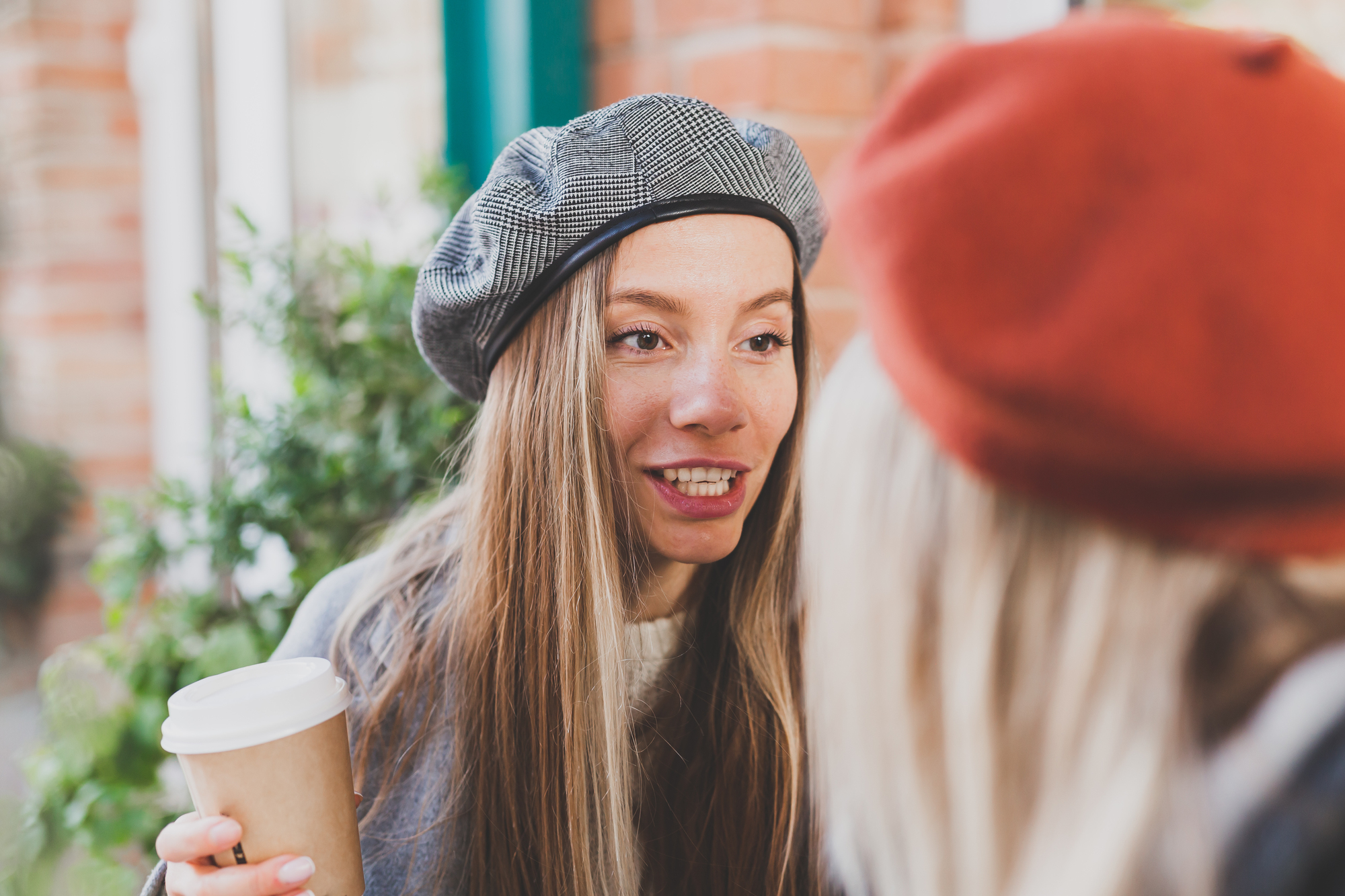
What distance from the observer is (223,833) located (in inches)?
29.0

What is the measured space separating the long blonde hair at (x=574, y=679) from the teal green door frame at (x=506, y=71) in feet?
2.28

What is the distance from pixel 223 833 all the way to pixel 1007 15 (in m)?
1.46

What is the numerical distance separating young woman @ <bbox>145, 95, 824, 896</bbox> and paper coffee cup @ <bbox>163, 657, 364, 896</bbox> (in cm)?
24

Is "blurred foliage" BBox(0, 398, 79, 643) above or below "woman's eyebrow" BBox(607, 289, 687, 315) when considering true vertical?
below

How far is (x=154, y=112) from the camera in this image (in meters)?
2.05

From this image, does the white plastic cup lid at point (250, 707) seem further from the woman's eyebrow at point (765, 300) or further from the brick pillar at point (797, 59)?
the brick pillar at point (797, 59)

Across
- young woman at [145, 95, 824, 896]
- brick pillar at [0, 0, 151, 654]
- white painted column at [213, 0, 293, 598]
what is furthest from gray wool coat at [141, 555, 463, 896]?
brick pillar at [0, 0, 151, 654]

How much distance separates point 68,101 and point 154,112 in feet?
0.49

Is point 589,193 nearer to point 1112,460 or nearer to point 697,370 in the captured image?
point 697,370

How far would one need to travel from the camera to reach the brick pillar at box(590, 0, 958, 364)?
1.39 meters

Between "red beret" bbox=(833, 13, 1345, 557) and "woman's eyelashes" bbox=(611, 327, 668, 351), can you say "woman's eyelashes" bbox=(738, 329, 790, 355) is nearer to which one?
"woman's eyelashes" bbox=(611, 327, 668, 351)

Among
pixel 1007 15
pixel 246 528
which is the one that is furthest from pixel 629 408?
pixel 1007 15

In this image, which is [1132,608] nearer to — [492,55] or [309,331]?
[309,331]

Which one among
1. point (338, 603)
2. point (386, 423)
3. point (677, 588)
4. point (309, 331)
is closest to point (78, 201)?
point (309, 331)
